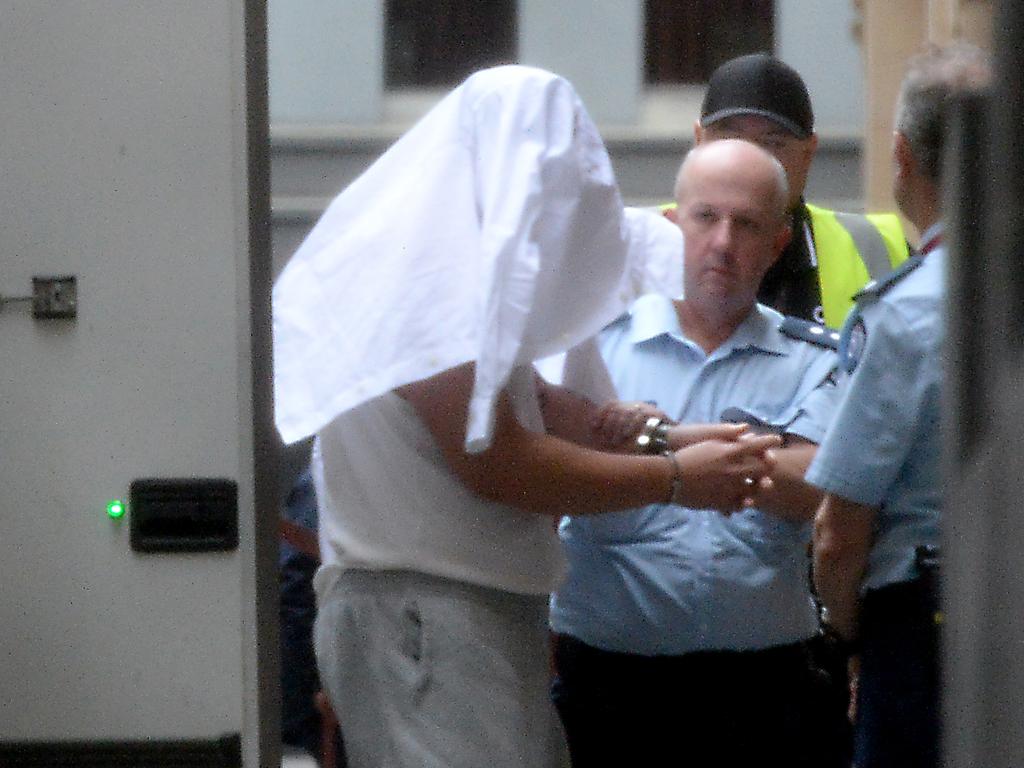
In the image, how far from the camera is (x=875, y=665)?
2.92 meters

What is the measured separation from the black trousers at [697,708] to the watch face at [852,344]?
627 millimetres

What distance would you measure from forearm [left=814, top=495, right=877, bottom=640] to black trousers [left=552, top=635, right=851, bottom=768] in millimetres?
400

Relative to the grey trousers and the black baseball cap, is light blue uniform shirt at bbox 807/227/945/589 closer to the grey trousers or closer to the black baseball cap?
the grey trousers

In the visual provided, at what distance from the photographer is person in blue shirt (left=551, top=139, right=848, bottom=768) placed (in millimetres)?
3326

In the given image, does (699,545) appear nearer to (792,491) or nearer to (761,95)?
(792,491)

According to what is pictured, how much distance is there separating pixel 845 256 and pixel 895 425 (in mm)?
1200

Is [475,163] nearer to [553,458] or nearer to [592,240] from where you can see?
[592,240]

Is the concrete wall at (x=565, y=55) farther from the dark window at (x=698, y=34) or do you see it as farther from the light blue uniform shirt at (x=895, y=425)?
the light blue uniform shirt at (x=895, y=425)

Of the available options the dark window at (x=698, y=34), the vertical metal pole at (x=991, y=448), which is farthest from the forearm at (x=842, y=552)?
the dark window at (x=698, y=34)

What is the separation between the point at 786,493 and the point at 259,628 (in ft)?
3.18

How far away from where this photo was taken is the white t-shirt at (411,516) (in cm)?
277

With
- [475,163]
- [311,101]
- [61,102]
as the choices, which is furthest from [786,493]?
[311,101]

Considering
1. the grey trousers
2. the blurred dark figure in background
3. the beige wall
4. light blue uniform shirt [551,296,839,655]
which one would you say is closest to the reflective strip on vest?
light blue uniform shirt [551,296,839,655]

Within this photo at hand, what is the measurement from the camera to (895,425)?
9.27 ft
